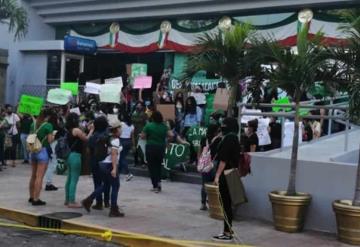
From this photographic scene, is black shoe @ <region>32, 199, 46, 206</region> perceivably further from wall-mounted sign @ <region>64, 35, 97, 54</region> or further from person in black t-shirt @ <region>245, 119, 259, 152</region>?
wall-mounted sign @ <region>64, 35, 97, 54</region>

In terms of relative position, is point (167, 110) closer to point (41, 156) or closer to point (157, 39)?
point (157, 39)

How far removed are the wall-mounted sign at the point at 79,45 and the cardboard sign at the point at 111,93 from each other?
12.5 ft

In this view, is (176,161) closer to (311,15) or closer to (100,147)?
(100,147)

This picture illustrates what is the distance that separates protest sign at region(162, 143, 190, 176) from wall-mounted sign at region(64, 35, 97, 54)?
8.44 metres

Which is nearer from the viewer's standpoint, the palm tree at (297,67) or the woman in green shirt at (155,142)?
the palm tree at (297,67)

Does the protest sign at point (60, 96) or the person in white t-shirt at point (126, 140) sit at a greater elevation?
the protest sign at point (60, 96)

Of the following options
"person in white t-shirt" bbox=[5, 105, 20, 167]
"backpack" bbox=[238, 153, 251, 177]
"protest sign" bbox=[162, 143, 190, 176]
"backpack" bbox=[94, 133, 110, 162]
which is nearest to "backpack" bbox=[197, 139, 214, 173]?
"backpack" bbox=[238, 153, 251, 177]

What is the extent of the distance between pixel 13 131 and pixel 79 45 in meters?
5.31

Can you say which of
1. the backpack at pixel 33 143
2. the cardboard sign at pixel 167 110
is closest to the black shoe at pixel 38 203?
the backpack at pixel 33 143

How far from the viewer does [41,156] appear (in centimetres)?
1059

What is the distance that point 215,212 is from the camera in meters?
9.83

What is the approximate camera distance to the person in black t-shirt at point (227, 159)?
8211 mm

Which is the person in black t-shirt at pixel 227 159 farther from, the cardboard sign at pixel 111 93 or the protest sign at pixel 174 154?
the cardboard sign at pixel 111 93

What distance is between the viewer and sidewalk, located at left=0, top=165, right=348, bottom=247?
28.2ft
